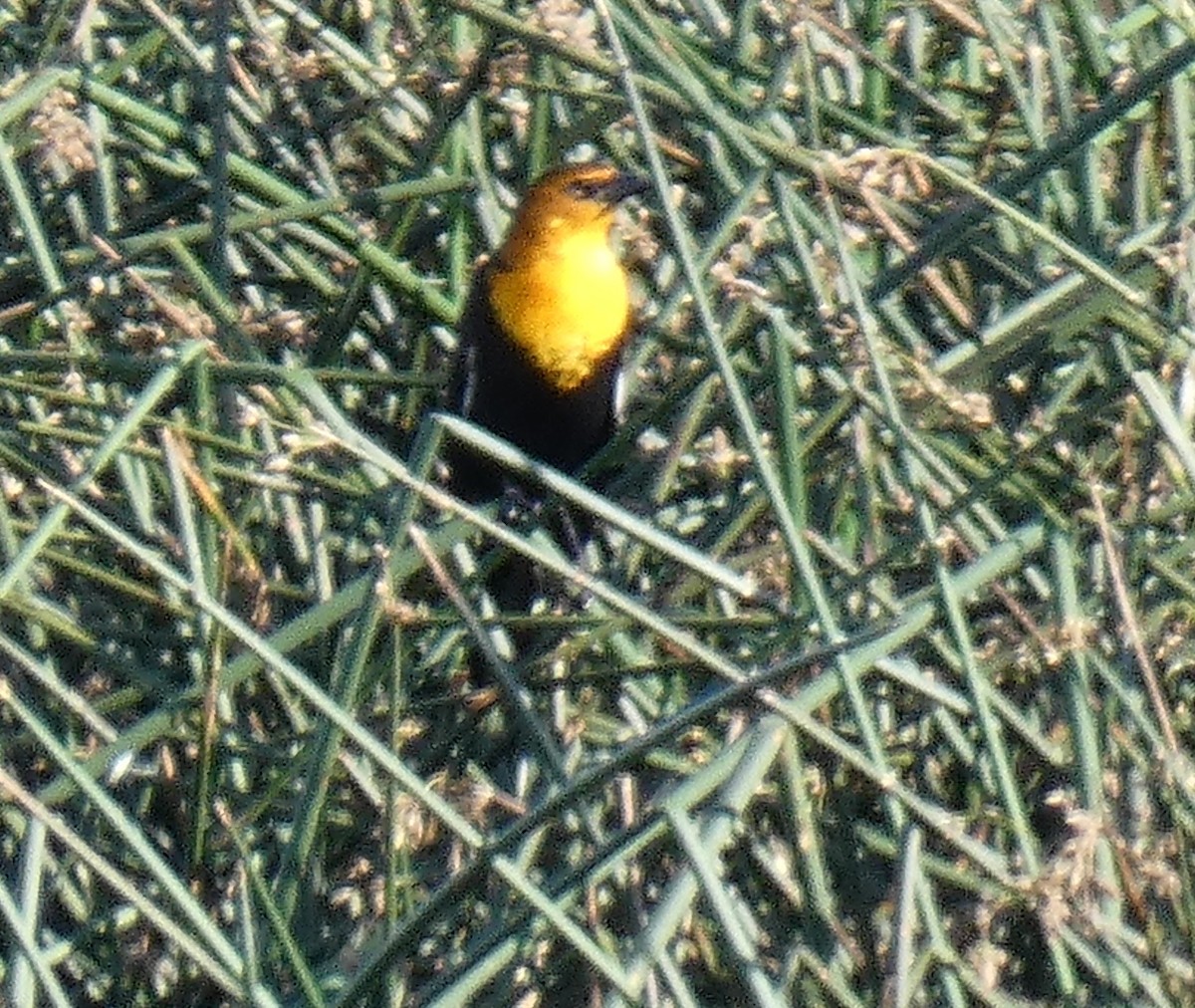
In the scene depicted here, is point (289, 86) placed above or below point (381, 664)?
above

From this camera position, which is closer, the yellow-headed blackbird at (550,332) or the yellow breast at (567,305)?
the yellow-headed blackbird at (550,332)

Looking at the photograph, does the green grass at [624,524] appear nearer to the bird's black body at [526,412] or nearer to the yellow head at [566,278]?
the yellow head at [566,278]

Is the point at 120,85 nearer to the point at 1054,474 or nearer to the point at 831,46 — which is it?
the point at 831,46

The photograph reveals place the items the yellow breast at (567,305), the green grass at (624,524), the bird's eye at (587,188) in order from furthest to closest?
the yellow breast at (567,305) → the bird's eye at (587,188) → the green grass at (624,524)

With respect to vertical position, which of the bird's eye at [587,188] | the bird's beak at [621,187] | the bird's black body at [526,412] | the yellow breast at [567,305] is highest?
the bird's eye at [587,188]

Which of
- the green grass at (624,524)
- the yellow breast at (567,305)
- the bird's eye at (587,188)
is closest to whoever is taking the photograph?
the green grass at (624,524)

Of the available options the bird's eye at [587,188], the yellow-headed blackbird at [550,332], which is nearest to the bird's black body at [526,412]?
the yellow-headed blackbird at [550,332]

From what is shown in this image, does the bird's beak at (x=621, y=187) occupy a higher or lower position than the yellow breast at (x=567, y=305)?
higher

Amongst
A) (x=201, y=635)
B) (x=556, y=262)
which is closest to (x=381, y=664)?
(x=201, y=635)
